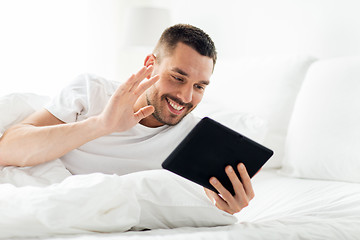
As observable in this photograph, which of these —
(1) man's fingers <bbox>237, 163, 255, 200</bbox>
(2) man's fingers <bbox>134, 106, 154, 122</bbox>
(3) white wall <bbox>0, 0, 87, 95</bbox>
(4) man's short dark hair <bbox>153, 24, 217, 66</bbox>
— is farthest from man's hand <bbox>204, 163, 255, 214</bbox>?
(3) white wall <bbox>0, 0, 87, 95</bbox>

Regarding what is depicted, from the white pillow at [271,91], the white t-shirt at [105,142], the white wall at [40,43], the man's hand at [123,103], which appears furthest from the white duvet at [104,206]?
the white wall at [40,43]

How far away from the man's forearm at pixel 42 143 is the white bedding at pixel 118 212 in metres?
0.03

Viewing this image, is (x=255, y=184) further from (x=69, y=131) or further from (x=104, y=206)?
(x=104, y=206)

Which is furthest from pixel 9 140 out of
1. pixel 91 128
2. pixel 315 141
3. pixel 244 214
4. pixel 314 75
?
pixel 314 75

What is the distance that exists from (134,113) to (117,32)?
95.1 inches

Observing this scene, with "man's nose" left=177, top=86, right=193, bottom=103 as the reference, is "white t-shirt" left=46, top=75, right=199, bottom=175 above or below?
below

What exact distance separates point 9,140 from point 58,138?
0.15 m

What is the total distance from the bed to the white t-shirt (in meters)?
0.10

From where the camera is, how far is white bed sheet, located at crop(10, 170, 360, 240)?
30.6 inches

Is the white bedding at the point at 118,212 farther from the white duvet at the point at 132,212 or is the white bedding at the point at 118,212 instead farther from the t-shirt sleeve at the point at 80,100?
the t-shirt sleeve at the point at 80,100

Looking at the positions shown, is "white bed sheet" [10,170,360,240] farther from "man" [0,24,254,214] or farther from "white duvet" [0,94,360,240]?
"man" [0,24,254,214]

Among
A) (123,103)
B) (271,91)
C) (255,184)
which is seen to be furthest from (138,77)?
(271,91)

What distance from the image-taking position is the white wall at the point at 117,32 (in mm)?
1926

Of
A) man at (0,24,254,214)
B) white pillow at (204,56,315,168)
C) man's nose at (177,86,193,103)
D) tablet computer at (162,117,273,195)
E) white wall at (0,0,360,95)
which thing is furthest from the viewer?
white wall at (0,0,360,95)
